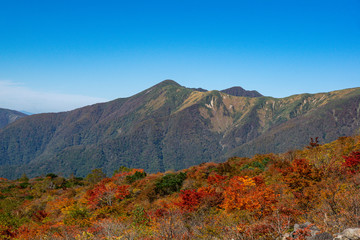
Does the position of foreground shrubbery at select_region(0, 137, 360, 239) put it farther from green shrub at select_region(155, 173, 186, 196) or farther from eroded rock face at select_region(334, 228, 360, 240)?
eroded rock face at select_region(334, 228, 360, 240)

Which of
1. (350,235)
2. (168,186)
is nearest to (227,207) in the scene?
Result: (350,235)

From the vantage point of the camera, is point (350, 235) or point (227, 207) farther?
point (227, 207)

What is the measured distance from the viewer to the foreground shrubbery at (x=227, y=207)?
10.5 metres

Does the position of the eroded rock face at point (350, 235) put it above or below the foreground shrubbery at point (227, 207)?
above

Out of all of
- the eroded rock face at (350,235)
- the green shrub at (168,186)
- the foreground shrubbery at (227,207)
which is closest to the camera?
the eroded rock face at (350,235)

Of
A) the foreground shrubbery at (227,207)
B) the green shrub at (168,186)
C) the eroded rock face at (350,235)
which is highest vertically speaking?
the eroded rock face at (350,235)

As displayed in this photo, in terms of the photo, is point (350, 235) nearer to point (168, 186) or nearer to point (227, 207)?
point (227, 207)

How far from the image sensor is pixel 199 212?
1778 cm

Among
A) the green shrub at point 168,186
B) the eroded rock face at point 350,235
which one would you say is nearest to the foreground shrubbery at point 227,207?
the green shrub at point 168,186

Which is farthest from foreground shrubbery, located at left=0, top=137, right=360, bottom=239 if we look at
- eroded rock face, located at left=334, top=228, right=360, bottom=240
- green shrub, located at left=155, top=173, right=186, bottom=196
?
eroded rock face, located at left=334, top=228, right=360, bottom=240

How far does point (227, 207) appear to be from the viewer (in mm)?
16203

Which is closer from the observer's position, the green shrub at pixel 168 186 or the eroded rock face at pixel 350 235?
the eroded rock face at pixel 350 235

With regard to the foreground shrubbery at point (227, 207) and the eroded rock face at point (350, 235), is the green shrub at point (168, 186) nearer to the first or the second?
the foreground shrubbery at point (227, 207)

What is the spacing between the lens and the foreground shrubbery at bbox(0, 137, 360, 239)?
1051 cm
